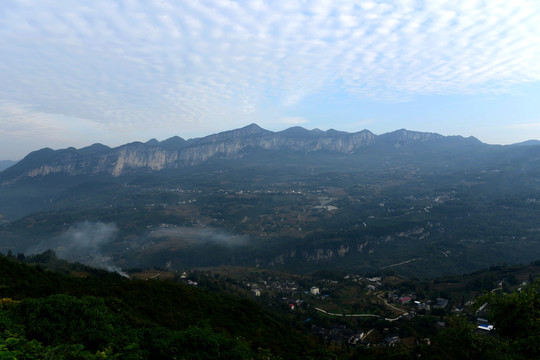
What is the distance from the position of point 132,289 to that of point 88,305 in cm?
1606

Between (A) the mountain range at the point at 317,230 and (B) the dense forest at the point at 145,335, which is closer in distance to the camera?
(B) the dense forest at the point at 145,335

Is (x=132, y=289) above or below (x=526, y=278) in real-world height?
above

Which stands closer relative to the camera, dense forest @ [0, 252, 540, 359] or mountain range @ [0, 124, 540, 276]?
dense forest @ [0, 252, 540, 359]

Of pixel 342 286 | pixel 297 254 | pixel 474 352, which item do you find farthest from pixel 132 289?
pixel 297 254

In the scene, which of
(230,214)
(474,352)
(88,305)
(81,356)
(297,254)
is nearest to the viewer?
(81,356)

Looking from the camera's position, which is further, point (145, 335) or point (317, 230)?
point (317, 230)

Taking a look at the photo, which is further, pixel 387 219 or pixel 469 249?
pixel 387 219

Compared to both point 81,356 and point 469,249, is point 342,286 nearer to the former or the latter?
point 469,249

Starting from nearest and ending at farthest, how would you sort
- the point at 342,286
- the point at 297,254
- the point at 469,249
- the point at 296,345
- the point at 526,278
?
the point at 296,345 → the point at 526,278 → the point at 342,286 → the point at 469,249 → the point at 297,254

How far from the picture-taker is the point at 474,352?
13109mm

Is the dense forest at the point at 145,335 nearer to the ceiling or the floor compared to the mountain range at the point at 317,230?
nearer to the ceiling

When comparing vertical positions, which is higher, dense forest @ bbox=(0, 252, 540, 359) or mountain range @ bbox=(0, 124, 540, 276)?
dense forest @ bbox=(0, 252, 540, 359)

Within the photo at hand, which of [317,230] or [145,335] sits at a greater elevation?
[145,335]

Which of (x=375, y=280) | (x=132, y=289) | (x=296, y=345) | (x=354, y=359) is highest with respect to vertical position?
(x=132, y=289)
